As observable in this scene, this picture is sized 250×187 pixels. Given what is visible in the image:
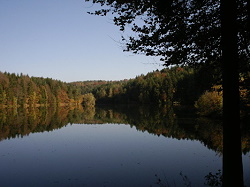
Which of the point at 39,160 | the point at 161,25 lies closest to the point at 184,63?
the point at 161,25

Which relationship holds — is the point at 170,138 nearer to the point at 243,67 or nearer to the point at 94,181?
the point at 94,181

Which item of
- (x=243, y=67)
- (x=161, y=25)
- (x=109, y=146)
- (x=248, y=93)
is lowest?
(x=109, y=146)

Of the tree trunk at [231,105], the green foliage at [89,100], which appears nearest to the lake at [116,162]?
the tree trunk at [231,105]

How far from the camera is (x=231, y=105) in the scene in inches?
225

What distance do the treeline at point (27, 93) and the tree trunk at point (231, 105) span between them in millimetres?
95087

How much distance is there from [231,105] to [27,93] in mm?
106158

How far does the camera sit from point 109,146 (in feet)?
73.5

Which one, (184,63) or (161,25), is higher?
(161,25)

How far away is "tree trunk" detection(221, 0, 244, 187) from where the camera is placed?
18.7 ft

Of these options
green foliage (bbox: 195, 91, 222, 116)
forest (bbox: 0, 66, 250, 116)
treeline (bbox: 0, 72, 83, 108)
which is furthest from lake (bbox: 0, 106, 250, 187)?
treeline (bbox: 0, 72, 83, 108)

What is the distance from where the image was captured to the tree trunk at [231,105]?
18.7 feet

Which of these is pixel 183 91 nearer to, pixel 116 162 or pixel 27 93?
pixel 27 93

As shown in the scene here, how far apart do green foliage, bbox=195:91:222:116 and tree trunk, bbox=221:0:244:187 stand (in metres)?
34.5

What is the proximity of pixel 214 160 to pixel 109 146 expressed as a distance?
1019cm
